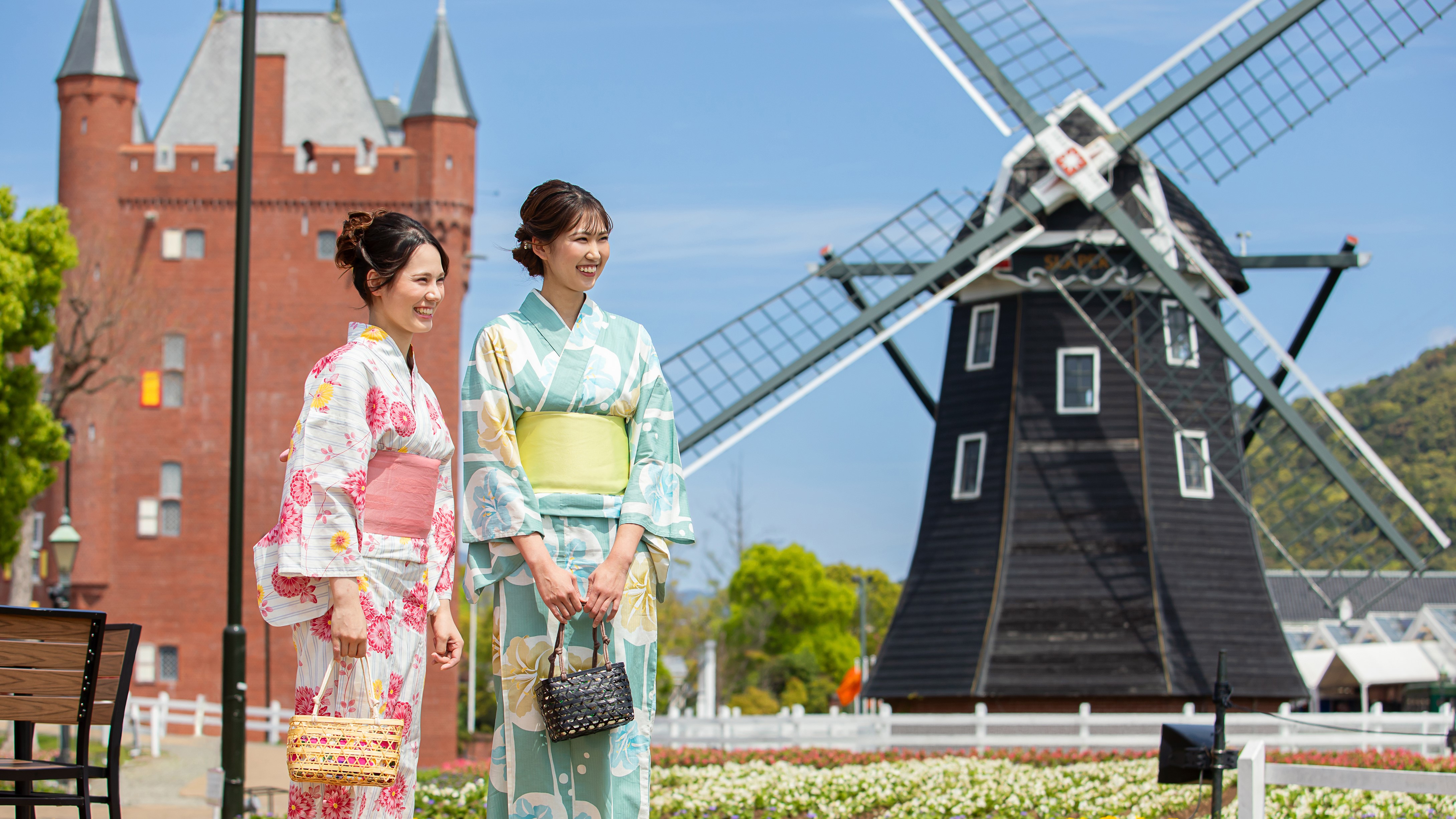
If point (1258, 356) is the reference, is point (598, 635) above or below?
below

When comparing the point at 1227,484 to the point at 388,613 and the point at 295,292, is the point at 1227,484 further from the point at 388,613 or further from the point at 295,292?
the point at 295,292

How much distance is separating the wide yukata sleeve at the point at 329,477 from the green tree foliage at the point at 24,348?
18370 mm

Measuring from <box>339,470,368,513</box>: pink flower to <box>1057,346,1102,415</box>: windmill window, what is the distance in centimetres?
1573

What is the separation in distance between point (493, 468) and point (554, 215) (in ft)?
2.60

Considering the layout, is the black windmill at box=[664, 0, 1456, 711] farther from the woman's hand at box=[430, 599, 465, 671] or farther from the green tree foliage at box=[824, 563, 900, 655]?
the green tree foliage at box=[824, 563, 900, 655]

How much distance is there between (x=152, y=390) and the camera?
3425cm

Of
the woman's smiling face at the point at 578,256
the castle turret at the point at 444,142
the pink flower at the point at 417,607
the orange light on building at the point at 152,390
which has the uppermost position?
the castle turret at the point at 444,142

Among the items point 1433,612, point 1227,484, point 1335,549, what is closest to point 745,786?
point 1227,484

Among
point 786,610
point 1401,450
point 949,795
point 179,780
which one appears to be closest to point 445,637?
point 949,795

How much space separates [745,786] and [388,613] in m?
6.06

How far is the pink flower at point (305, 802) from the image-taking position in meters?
3.99

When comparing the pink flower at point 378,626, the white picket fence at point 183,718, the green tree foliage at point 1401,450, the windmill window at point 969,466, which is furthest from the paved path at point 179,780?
the green tree foliage at point 1401,450

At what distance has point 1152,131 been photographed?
18938 millimetres

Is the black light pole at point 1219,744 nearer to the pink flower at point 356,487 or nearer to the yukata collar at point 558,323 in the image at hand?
the yukata collar at point 558,323
